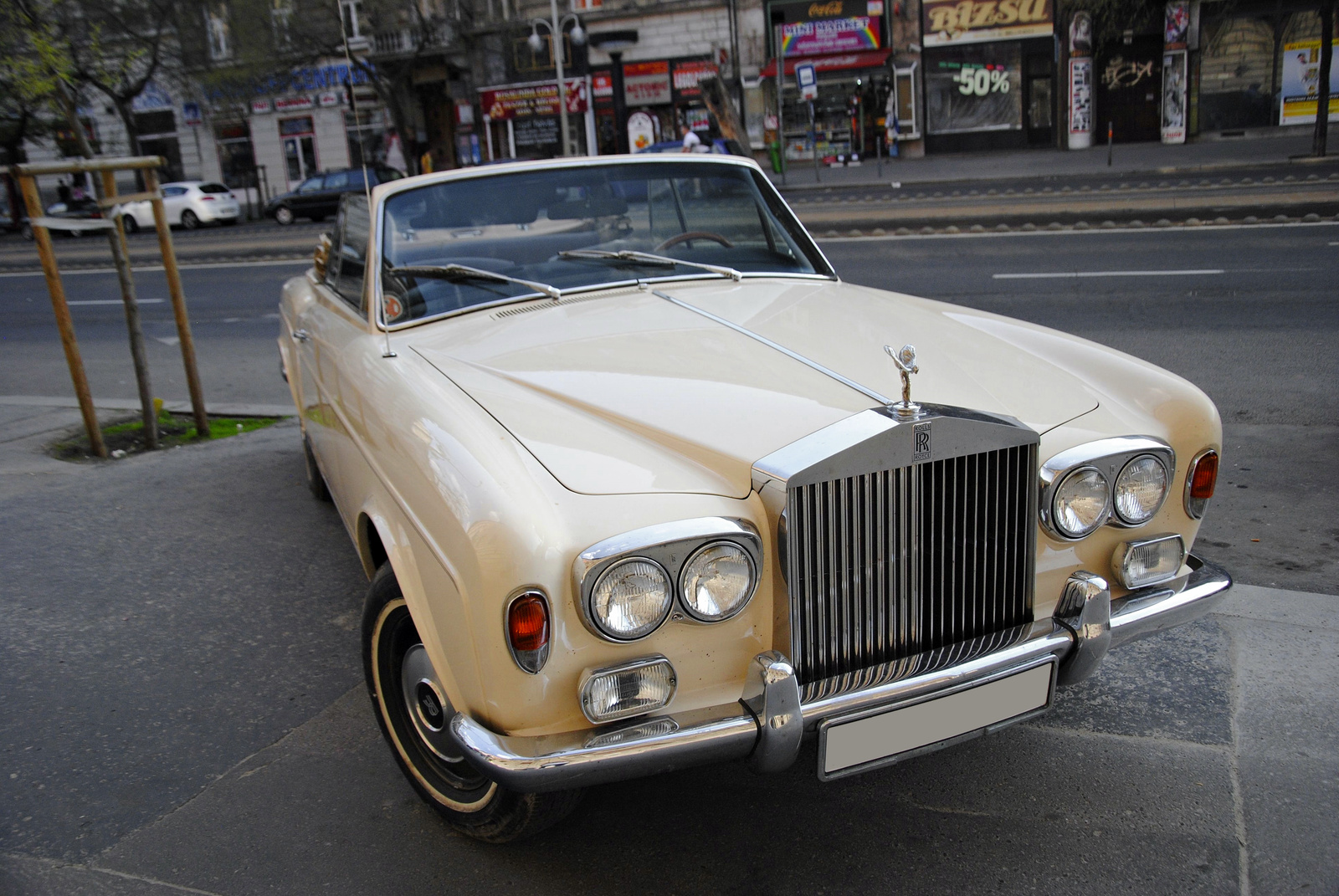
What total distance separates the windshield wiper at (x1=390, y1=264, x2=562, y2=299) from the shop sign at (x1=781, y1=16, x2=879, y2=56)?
29.9 metres

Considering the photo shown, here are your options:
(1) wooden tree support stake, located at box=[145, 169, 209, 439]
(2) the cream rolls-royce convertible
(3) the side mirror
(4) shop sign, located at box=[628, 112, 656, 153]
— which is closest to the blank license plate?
(2) the cream rolls-royce convertible

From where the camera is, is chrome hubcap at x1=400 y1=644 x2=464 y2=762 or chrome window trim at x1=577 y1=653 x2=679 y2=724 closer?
chrome window trim at x1=577 y1=653 x2=679 y2=724

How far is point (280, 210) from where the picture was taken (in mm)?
28766

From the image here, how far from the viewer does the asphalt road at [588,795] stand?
98.3 inches

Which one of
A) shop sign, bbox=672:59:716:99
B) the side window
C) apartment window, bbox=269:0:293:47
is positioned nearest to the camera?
the side window

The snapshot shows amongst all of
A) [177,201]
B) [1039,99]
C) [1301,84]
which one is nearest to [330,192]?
[177,201]

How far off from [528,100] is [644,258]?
32.7m

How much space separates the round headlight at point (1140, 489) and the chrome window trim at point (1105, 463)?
0.04 feet

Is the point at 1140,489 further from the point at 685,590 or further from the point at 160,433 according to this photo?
the point at 160,433

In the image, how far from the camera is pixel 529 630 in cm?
209

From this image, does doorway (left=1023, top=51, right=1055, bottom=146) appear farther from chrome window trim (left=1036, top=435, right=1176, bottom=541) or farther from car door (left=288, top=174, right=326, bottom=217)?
chrome window trim (left=1036, top=435, right=1176, bottom=541)

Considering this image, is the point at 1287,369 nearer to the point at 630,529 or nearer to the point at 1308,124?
the point at 630,529

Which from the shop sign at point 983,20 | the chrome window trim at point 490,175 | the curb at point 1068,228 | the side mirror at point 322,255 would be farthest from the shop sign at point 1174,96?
the side mirror at point 322,255

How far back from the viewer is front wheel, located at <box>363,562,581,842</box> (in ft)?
7.96
